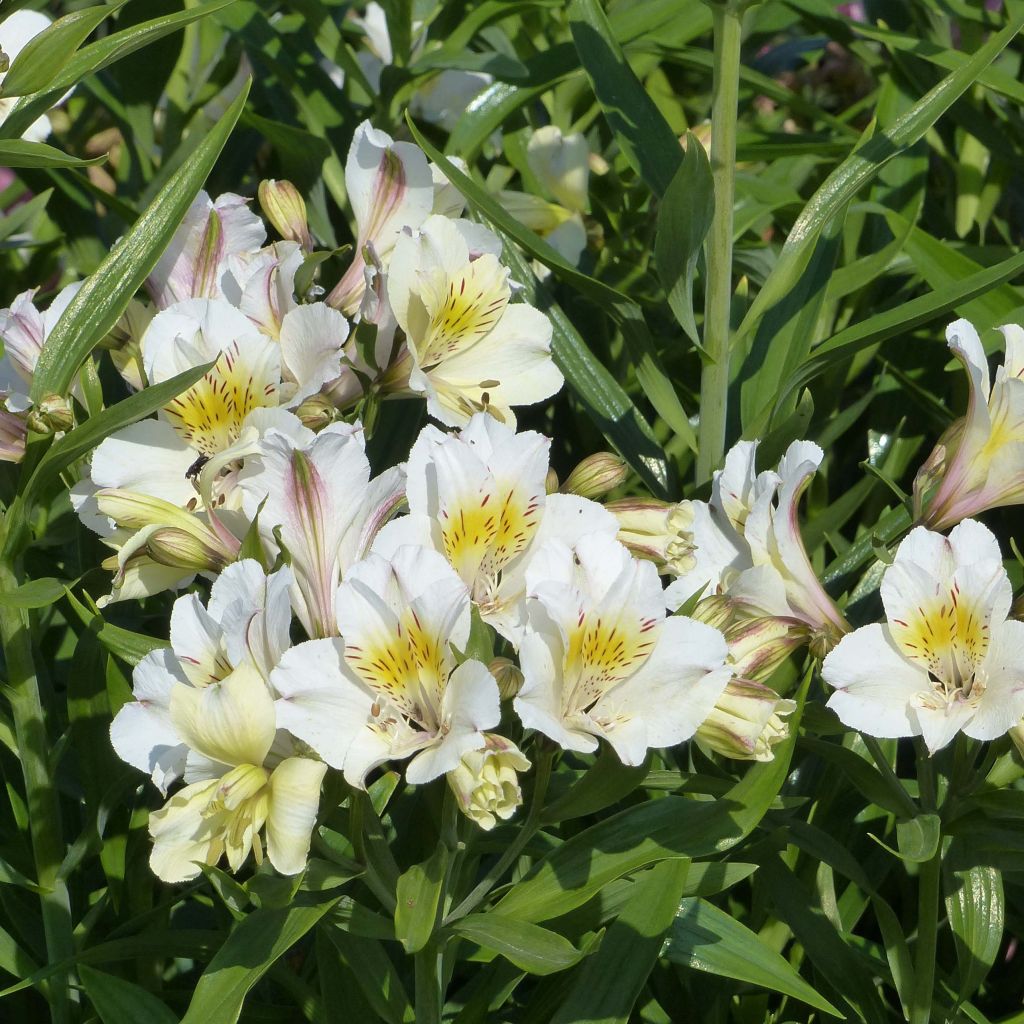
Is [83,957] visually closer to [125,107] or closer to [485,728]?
[485,728]

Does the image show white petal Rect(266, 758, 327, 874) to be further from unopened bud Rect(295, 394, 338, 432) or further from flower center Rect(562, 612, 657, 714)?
unopened bud Rect(295, 394, 338, 432)

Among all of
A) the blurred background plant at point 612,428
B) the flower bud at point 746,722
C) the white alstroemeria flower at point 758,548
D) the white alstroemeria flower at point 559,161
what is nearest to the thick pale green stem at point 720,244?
the blurred background plant at point 612,428

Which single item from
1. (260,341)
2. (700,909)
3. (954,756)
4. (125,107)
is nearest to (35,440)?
(260,341)

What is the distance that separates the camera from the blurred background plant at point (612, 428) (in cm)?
97

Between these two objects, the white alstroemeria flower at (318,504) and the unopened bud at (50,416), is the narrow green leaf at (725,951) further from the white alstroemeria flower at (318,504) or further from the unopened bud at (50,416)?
the unopened bud at (50,416)

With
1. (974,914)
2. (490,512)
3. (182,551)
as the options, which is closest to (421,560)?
(490,512)

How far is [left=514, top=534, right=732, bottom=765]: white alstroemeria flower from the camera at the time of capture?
0.82 meters

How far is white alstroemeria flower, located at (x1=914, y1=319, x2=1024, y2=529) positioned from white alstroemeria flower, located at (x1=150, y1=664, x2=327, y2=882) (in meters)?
0.57

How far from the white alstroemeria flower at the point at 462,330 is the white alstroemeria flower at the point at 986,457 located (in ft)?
1.07

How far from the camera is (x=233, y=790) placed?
0.79m

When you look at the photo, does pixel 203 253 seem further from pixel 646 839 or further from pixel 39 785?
pixel 646 839

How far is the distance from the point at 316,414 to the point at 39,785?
40 cm

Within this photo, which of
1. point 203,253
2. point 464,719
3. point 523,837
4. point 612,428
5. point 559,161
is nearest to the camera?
point 464,719

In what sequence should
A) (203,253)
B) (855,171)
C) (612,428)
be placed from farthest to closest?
(612,428) → (855,171) → (203,253)
